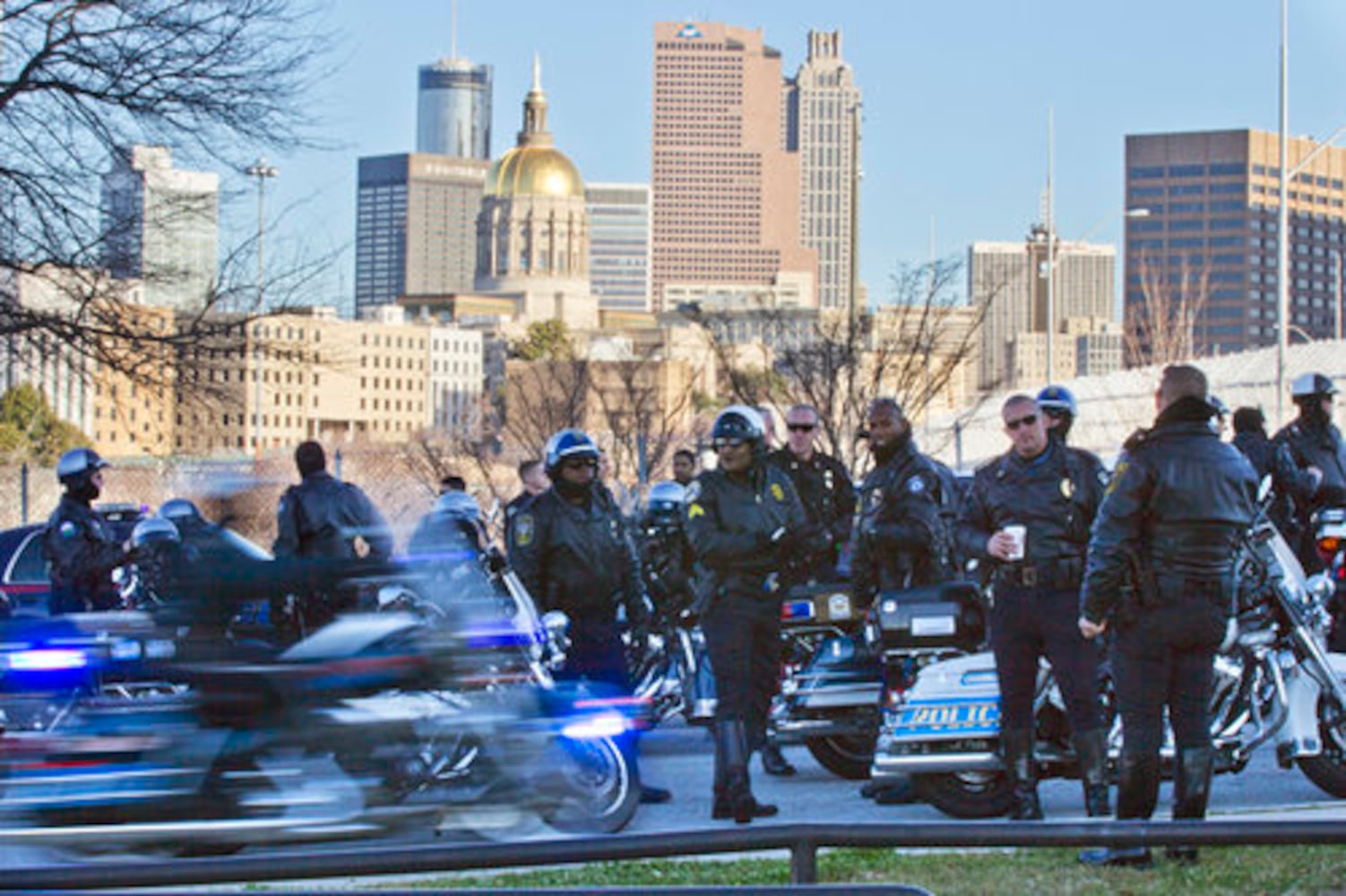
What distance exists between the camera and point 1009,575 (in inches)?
365

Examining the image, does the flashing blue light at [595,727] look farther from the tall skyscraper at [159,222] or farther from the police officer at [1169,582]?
the tall skyscraper at [159,222]

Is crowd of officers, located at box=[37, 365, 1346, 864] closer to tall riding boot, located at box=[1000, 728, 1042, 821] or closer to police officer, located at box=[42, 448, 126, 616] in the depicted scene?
tall riding boot, located at box=[1000, 728, 1042, 821]

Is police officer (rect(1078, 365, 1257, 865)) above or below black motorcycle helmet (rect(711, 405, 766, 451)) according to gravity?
below

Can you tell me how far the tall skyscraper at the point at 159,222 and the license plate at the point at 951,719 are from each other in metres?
9.25

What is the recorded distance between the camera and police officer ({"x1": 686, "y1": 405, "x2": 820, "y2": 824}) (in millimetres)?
9992

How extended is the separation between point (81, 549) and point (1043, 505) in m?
6.47

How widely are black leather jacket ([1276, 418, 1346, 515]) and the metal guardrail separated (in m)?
9.69

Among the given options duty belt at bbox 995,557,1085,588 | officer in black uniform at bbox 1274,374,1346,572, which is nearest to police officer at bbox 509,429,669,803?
duty belt at bbox 995,557,1085,588

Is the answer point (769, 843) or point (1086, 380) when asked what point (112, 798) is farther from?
point (1086, 380)

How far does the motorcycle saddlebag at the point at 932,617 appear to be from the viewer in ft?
33.9

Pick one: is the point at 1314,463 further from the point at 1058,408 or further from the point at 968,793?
the point at 968,793

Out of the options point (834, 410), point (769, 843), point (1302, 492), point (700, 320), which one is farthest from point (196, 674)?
point (700, 320)

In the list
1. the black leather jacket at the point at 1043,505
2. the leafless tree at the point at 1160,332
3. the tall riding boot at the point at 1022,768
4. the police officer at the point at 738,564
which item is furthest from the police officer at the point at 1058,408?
the leafless tree at the point at 1160,332

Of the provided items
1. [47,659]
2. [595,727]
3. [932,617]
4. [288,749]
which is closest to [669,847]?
[288,749]
